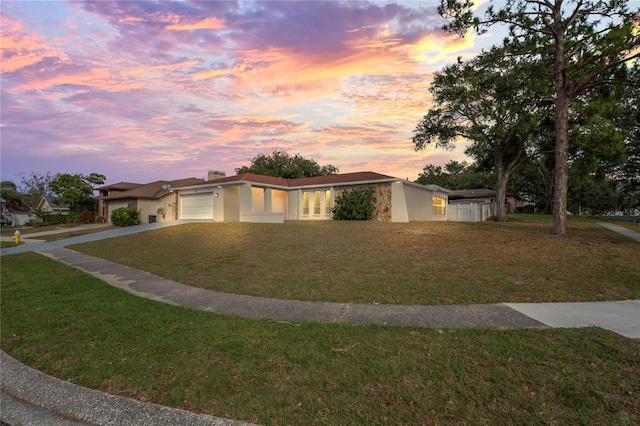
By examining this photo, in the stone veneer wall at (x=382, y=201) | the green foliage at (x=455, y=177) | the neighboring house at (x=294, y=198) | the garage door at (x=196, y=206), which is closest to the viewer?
the stone veneer wall at (x=382, y=201)

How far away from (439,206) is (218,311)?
24775 millimetres

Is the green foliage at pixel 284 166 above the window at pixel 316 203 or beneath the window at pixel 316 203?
above

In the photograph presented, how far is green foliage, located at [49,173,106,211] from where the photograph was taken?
30.6 m

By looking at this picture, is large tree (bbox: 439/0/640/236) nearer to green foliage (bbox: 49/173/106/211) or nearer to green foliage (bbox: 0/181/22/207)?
green foliage (bbox: 49/173/106/211)

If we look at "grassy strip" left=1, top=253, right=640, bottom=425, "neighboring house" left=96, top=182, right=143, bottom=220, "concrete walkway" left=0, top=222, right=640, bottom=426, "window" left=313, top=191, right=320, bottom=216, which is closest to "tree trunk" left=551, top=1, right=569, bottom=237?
"concrete walkway" left=0, top=222, right=640, bottom=426

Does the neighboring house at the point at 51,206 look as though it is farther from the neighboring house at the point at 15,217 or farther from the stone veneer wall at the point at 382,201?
the stone veneer wall at the point at 382,201

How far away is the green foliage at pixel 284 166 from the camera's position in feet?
128

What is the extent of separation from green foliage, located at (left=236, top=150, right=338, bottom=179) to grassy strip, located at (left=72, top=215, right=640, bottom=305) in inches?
1000

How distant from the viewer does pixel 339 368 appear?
3.30m

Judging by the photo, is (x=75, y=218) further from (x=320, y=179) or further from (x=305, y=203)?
(x=320, y=179)

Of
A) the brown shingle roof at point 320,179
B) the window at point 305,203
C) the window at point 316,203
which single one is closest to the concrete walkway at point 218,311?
the brown shingle roof at point 320,179

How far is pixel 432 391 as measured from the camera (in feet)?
9.33

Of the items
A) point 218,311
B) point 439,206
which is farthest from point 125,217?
point 439,206

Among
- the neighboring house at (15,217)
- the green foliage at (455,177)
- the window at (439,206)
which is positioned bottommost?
the neighboring house at (15,217)
